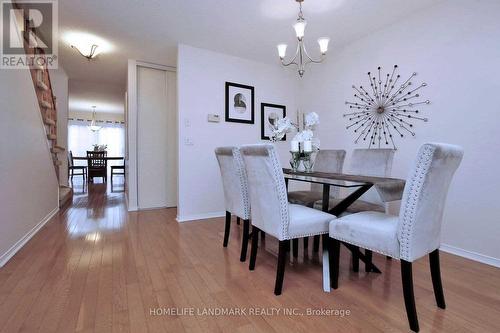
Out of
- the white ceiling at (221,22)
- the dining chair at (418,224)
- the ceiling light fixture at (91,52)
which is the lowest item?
the dining chair at (418,224)

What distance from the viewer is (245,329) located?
4.16 ft

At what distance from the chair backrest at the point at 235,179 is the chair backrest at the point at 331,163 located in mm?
1064

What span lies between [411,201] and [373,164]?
122 centimetres

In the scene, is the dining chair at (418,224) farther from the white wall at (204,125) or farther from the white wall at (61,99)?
the white wall at (61,99)

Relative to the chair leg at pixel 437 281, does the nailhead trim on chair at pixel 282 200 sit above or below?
above

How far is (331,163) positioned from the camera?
111 inches

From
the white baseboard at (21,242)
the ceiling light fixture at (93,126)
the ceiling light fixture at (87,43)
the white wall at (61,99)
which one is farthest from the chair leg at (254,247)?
the ceiling light fixture at (93,126)

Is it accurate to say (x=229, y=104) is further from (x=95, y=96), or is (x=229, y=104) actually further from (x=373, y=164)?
(x=95, y=96)

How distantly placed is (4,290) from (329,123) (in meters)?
3.70

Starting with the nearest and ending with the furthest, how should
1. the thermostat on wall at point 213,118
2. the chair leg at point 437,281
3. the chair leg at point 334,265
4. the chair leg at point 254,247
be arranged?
the chair leg at point 437,281 → the chair leg at point 334,265 → the chair leg at point 254,247 → the thermostat on wall at point 213,118

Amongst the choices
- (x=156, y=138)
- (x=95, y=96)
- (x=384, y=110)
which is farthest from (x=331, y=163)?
(x=95, y=96)

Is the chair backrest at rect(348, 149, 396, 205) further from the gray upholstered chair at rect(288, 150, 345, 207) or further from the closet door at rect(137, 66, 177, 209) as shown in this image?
the closet door at rect(137, 66, 177, 209)

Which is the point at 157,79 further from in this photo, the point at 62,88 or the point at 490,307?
the point at 490,307

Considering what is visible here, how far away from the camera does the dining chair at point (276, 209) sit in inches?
61.4
